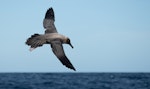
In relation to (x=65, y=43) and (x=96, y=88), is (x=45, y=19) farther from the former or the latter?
(x=96, y=88)

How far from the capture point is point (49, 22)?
8812 millimetres

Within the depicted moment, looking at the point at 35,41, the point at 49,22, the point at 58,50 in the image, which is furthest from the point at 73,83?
the point at 35,41

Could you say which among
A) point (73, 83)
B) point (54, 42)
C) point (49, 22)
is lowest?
point (54, 42)

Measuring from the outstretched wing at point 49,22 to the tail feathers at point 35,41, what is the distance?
2.59ft

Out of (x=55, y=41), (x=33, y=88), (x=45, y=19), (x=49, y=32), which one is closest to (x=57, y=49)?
(x=55, y=41)

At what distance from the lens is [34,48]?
23.1 ft

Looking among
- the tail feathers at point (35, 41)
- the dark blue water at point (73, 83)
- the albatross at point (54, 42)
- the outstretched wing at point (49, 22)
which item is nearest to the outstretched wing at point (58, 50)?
the albatross at point (54, 42)

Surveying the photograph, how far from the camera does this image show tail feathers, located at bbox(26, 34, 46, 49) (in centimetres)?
702

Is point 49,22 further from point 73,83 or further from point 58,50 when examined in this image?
point 73,83

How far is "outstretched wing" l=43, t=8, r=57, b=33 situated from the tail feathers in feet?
2.59

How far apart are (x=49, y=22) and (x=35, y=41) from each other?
1.72 meters

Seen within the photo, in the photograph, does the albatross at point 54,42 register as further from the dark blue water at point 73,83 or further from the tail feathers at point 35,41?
the dark blue water at point 73,83

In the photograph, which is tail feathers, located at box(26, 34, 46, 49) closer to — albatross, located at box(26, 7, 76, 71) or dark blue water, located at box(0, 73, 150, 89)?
albatross, located at box(26, 7, 76, 71)

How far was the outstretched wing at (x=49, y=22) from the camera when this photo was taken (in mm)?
8217
